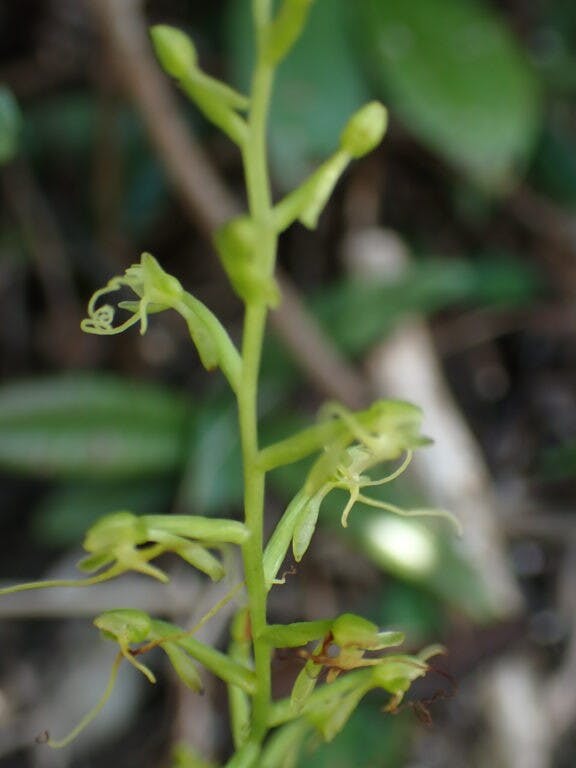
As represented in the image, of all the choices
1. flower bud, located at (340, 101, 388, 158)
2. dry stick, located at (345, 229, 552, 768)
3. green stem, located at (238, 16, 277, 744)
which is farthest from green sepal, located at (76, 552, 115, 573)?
dry stick, located at (345, 229, 552, 768)

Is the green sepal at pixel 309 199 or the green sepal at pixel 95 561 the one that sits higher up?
the green sepal at pixel 309 199

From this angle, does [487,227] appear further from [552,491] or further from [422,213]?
[552,491]

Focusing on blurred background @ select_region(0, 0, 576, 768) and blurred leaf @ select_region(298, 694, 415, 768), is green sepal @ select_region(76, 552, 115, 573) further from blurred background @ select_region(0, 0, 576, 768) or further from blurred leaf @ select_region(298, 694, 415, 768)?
blurred leaf @ select_region(298, 694, 415, 768)

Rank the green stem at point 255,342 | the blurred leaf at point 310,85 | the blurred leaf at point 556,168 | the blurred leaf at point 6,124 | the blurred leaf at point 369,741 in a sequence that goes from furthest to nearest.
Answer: the blurred leaf at point 556,168
the blurred leaf at point 310,85
the blurred leaf at point 369,741
the blurred leaf at point 6,124
the green stem at point 255,342

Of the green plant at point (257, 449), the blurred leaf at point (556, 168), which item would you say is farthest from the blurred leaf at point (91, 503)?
the green plant at point (257, 449)

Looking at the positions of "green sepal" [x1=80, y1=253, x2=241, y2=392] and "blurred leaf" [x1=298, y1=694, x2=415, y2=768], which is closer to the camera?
"green sepal" [x1=80, y1=253, x2=241, y2=392]

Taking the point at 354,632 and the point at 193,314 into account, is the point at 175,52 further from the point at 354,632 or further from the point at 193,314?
the point at 354,632

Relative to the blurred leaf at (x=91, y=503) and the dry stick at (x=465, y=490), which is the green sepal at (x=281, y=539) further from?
the blurred leaf at (x=91, y=503)
